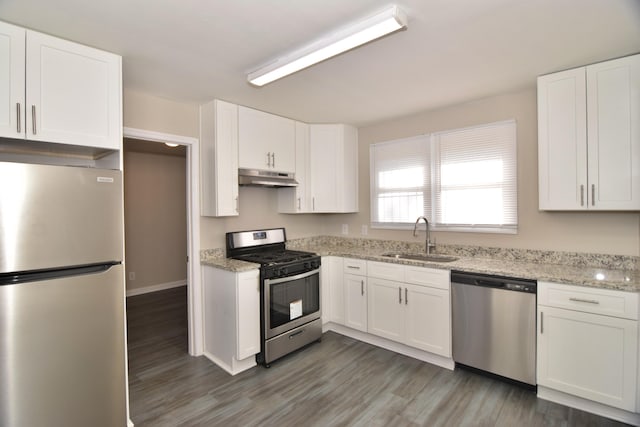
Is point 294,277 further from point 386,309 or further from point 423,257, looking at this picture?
point 423,257

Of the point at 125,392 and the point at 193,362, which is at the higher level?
the point at 125,392

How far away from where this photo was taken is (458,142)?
10.7ft

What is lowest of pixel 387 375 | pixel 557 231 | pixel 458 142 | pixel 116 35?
pixel 387 375

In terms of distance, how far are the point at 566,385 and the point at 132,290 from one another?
575 centimetres

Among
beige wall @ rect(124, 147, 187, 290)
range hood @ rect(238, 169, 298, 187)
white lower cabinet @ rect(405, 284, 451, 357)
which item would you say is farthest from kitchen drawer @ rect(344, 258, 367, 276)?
beige wall @ rect(124, 147, 187, 290)

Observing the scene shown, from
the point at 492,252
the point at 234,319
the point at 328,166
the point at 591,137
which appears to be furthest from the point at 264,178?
the point at 591,137

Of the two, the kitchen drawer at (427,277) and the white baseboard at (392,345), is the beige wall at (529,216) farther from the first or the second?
the white baseboard at (392,345)

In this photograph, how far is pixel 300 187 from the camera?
3.77 m

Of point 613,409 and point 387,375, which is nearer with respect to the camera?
point 613,409

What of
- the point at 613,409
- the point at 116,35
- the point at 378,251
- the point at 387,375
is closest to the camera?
the point at 116,35

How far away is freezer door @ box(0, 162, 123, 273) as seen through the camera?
1.57 metres

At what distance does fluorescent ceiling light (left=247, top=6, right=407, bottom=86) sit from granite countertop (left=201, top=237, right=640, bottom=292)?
1.61 meters

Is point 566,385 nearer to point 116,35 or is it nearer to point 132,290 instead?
point 116,35

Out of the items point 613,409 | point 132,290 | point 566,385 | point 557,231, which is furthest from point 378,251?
point 132,290
